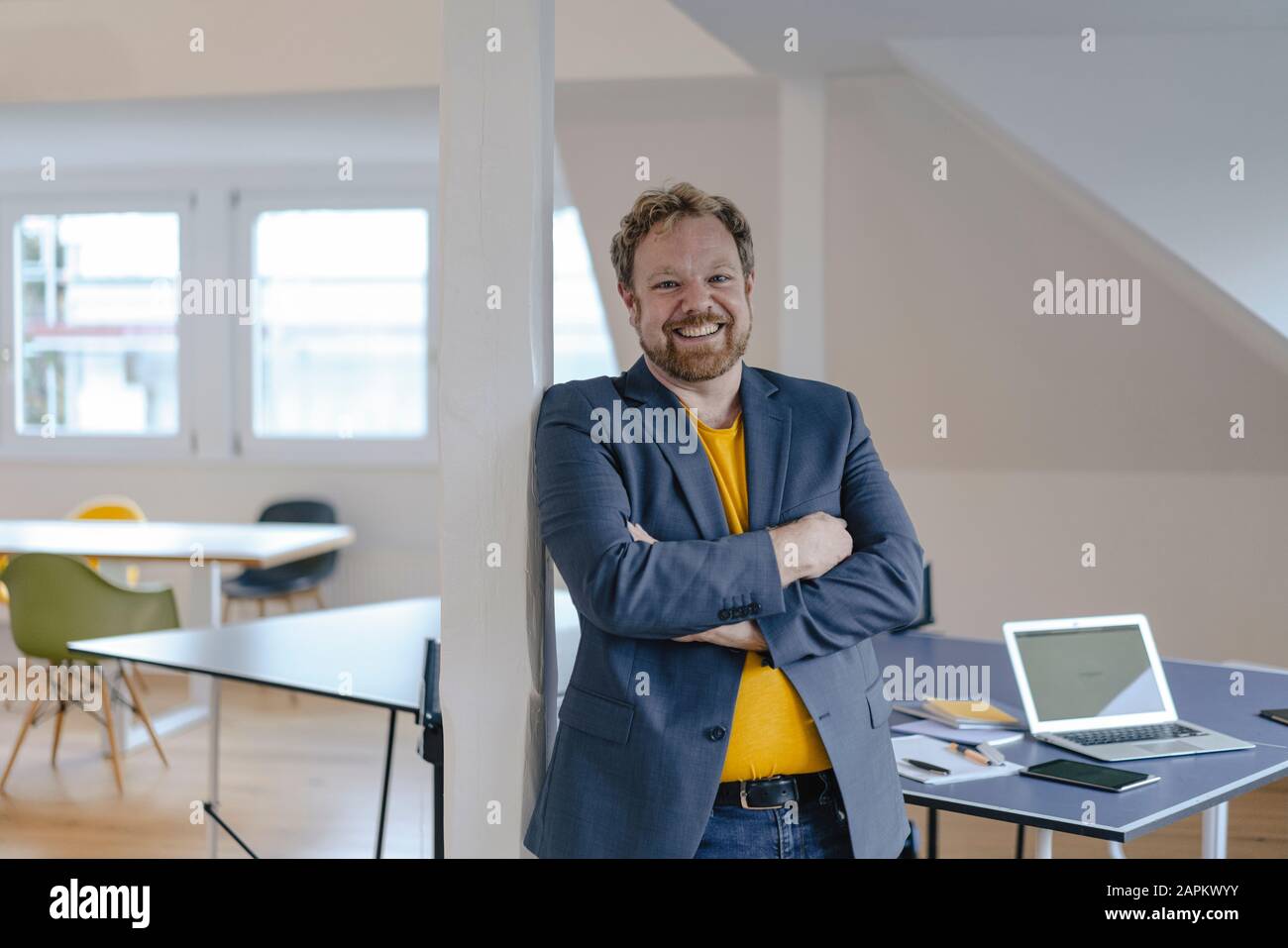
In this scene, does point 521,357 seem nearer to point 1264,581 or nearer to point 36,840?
point 36,840

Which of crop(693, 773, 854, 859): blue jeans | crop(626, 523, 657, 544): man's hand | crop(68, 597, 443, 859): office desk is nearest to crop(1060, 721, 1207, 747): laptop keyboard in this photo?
crop(693, 773, 854, 859): blue jeans

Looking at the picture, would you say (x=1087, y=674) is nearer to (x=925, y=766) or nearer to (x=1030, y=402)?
(x=925, y=766)

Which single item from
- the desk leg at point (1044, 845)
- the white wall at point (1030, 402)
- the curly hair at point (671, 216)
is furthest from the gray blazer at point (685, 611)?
the white wall at point (1030, 402)

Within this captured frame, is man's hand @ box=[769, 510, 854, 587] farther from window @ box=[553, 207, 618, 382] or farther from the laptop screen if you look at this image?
window @ box=[553, 207, 618, 382]

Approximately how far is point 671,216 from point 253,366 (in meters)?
5.71

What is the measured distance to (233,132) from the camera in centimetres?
607

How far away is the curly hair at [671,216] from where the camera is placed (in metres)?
2.00

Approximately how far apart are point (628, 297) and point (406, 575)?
5087mm

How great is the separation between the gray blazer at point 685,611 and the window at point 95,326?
5956 millimetres

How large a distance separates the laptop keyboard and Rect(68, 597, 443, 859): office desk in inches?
54.7

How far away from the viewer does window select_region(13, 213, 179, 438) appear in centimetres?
731

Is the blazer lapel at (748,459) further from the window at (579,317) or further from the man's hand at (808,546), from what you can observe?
the window at (579,317)
